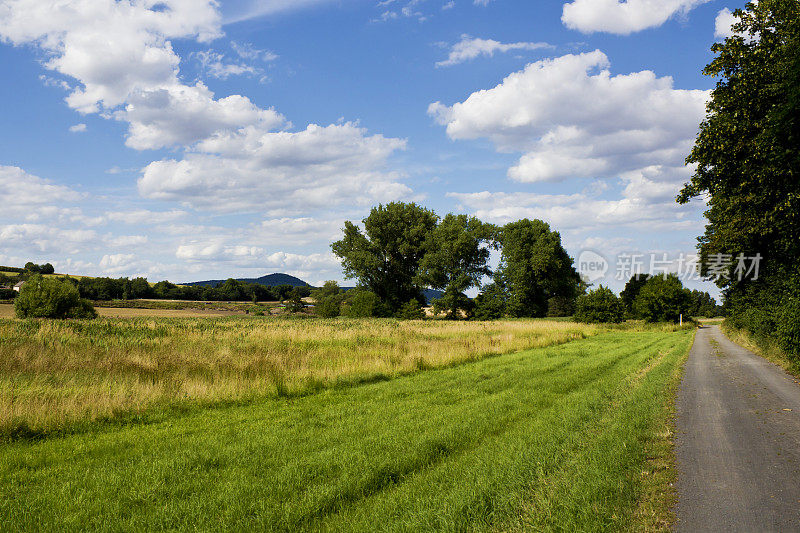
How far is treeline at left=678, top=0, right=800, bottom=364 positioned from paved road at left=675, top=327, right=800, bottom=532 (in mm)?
6525

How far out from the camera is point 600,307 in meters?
51.0

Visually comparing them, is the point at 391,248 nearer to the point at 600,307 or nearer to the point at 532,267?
the point at 532,267

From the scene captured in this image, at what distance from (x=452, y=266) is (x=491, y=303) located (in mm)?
7837

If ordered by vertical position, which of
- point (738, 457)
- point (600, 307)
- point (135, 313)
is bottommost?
point (135, 313)

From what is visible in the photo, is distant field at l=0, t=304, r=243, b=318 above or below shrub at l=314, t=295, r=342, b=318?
below

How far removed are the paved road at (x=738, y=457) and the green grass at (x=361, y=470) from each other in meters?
0.37

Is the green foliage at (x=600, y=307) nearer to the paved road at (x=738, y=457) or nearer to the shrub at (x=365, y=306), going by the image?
the shrub at (x=365, y=306)

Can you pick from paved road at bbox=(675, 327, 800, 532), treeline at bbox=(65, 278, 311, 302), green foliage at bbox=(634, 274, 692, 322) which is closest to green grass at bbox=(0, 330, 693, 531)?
paved road at bbox=(675, 327, 800, 532)

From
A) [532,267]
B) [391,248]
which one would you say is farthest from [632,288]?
[391,248]

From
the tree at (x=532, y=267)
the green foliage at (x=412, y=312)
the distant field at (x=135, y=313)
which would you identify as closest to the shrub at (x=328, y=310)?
the green foliage at (x=412, y=312)

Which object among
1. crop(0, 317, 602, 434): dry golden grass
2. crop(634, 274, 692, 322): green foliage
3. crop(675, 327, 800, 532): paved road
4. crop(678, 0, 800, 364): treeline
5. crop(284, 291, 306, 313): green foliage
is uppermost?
crop(678, 0, 800, 364): treeline

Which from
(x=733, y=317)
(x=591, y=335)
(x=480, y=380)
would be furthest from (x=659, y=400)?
(x=733, y=317)

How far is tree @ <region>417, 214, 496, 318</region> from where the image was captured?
61906mm

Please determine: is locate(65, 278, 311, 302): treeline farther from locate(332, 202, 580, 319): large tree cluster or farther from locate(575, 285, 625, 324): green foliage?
locate(575, 285, 625, 324): green foliage
